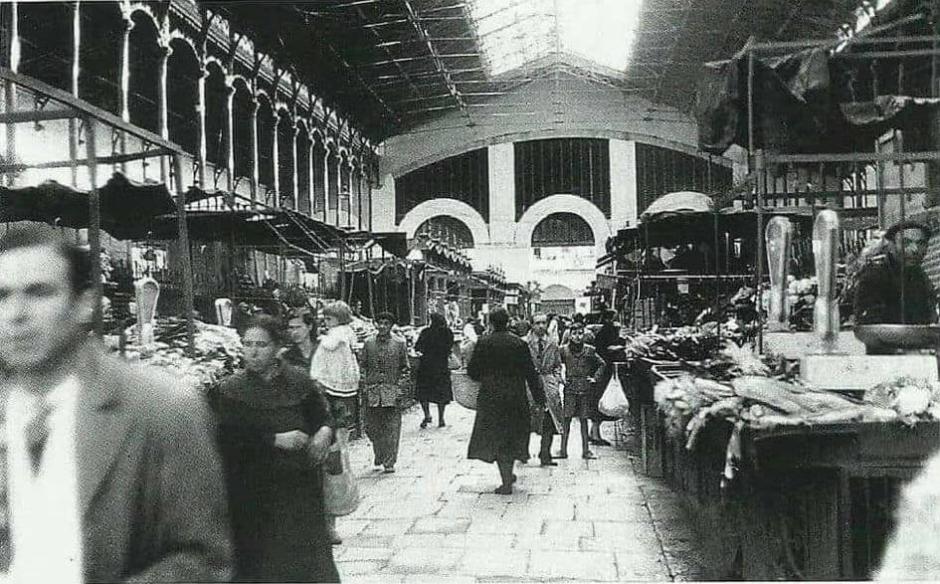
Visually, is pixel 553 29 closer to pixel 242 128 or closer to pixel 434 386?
pixel 434 386

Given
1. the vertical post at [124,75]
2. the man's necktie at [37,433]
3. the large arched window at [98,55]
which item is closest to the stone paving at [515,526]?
the man's necktie at [37,433]

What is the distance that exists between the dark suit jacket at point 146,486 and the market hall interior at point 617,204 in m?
0.69

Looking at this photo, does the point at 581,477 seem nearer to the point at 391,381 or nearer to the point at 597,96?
the point at 391,381

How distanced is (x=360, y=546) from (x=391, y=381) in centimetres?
241

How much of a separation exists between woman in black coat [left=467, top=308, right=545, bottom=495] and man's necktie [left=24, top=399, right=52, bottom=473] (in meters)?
4.13

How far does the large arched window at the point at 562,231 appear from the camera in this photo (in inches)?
302

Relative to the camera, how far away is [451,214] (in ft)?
24.0

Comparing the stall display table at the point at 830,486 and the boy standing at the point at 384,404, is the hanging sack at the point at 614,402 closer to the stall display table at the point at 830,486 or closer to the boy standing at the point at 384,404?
the boy standing at the point at 384,404

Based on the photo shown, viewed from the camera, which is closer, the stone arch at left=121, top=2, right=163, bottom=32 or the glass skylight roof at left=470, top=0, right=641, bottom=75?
the glass skylight roof at left=470, top=0, right=641, bottom=75

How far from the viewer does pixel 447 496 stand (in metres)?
6.00

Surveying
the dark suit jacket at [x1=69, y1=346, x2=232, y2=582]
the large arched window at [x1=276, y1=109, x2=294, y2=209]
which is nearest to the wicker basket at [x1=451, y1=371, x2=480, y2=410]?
the large arched window at [x1=276, y1=109, x2=294, y2=209]

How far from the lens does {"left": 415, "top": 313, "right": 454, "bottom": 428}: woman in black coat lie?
9461mm

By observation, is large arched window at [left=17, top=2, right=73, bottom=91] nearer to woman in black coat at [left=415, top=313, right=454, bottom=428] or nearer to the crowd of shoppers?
woman in black coat at [left=415, top=313, right=454, bottom=428]

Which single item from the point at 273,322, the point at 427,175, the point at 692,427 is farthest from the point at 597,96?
the point at 273,322
